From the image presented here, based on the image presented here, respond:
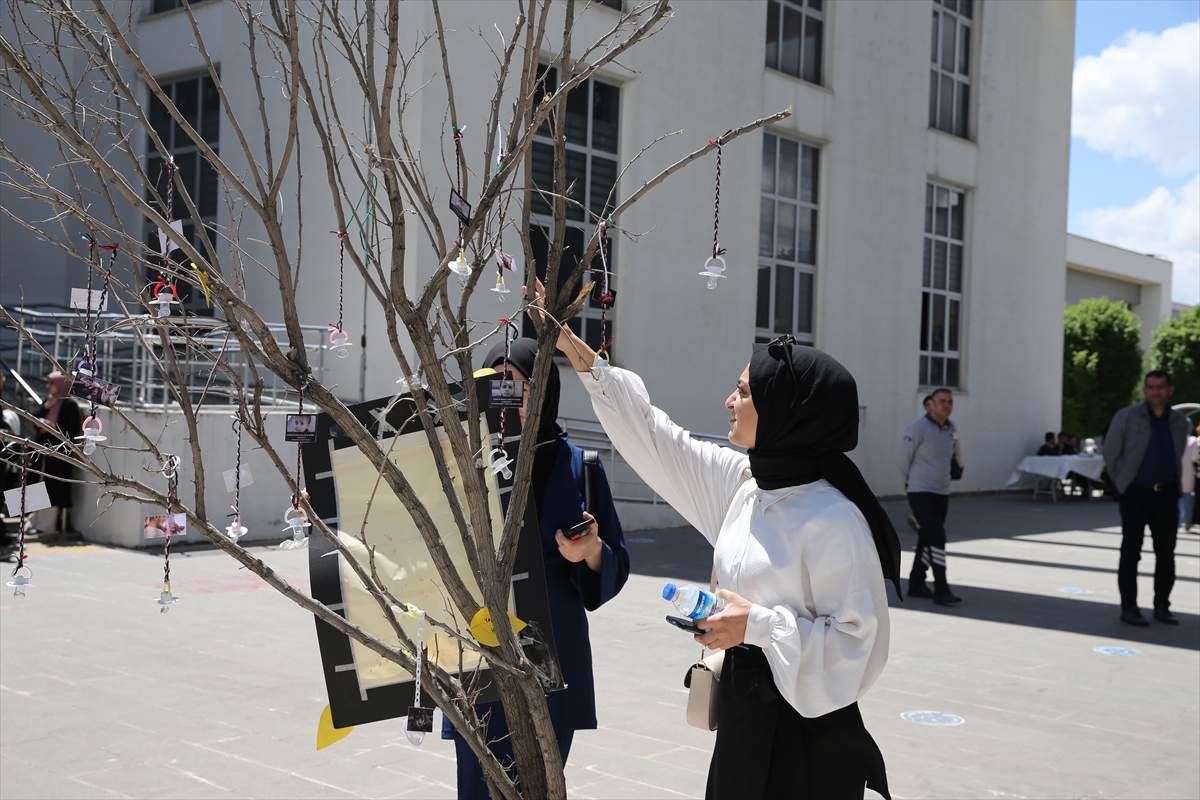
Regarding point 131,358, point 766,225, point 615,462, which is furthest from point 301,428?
point 766,225

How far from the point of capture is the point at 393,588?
2.52 m

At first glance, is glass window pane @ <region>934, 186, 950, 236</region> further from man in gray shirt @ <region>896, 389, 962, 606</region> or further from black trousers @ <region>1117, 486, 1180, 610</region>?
black trousers @ <region>1117, 486, 1180, 610</region>

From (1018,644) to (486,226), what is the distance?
7.18 metres

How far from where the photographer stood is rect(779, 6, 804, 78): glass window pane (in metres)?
19.2

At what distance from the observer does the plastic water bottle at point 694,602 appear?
7.95ft

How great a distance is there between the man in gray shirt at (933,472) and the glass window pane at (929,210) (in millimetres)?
13340

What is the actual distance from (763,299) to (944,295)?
5.98 m

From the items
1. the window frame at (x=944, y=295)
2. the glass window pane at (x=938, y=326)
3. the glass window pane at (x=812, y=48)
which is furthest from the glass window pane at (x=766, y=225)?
the glass window pane at (x=938, y=326)

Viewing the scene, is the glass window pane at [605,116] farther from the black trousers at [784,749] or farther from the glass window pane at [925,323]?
the black trousers at [784,749]

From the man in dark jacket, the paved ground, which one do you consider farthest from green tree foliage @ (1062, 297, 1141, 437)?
the man in dark jacket

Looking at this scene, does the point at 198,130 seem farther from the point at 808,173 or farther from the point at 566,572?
the point at 566,572

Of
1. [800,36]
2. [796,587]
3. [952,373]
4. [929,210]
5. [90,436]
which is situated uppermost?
[800,36]

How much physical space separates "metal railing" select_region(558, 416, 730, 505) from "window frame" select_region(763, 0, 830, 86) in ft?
23.1

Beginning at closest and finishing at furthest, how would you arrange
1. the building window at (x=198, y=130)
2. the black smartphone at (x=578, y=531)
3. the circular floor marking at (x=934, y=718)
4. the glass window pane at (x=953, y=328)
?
the black smartphone at (x=578, y=531) < the circular floor marking at (x=934, y=718) < the building window at (x=198, y=130) < the glass window pane at (x=953, y=328)
